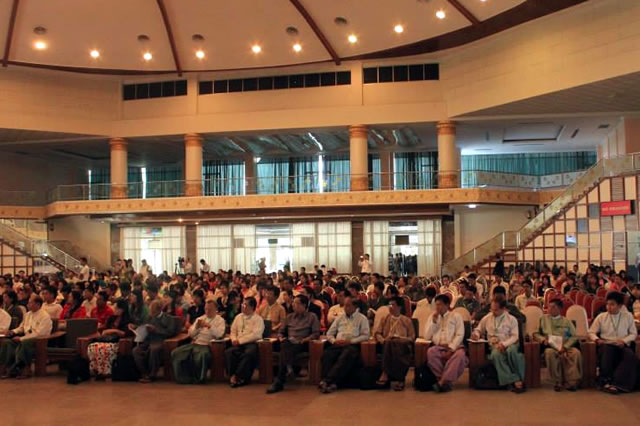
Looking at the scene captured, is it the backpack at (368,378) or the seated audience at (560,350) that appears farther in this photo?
the backpack at (368,378)

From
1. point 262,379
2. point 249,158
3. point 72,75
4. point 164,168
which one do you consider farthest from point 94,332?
point 164,168

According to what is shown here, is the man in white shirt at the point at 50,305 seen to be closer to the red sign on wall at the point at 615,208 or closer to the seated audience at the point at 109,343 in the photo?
the seated audience at the point at 109,343

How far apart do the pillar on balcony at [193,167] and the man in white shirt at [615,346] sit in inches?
814

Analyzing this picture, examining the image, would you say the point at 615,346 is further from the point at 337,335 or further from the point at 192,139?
the point at 192,139

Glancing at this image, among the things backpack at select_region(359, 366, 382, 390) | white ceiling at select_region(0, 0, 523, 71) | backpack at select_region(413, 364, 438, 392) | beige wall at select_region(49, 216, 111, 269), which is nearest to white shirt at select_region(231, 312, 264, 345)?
backpack at select_region(359, 366, 382, 390)

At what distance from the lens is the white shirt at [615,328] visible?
8.73 metres

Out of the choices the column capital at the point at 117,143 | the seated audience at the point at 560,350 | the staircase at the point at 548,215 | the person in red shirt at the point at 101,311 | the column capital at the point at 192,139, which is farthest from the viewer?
the column capital at the point at 117,143

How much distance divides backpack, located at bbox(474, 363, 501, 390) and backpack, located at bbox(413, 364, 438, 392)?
549 millimetres

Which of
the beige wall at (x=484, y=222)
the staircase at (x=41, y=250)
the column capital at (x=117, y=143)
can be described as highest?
the column capital at (x=117, y=143)

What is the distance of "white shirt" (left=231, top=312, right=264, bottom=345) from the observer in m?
9.63

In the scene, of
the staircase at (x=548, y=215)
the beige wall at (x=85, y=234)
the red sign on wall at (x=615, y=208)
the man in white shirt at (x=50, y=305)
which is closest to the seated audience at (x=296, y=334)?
the man in white shirt at (x=50, y=305)

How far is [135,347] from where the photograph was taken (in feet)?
32.5

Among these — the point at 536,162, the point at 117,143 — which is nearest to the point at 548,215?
the point at 536,162

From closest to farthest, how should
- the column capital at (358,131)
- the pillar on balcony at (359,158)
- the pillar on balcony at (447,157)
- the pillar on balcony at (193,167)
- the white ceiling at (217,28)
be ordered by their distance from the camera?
the white ceiling at (217,28) < the pillar on balcony at (447,157) < the pillar on balcony at (359,158) < the column capital at (358,131) < the pillar on balcony at (193,167)
